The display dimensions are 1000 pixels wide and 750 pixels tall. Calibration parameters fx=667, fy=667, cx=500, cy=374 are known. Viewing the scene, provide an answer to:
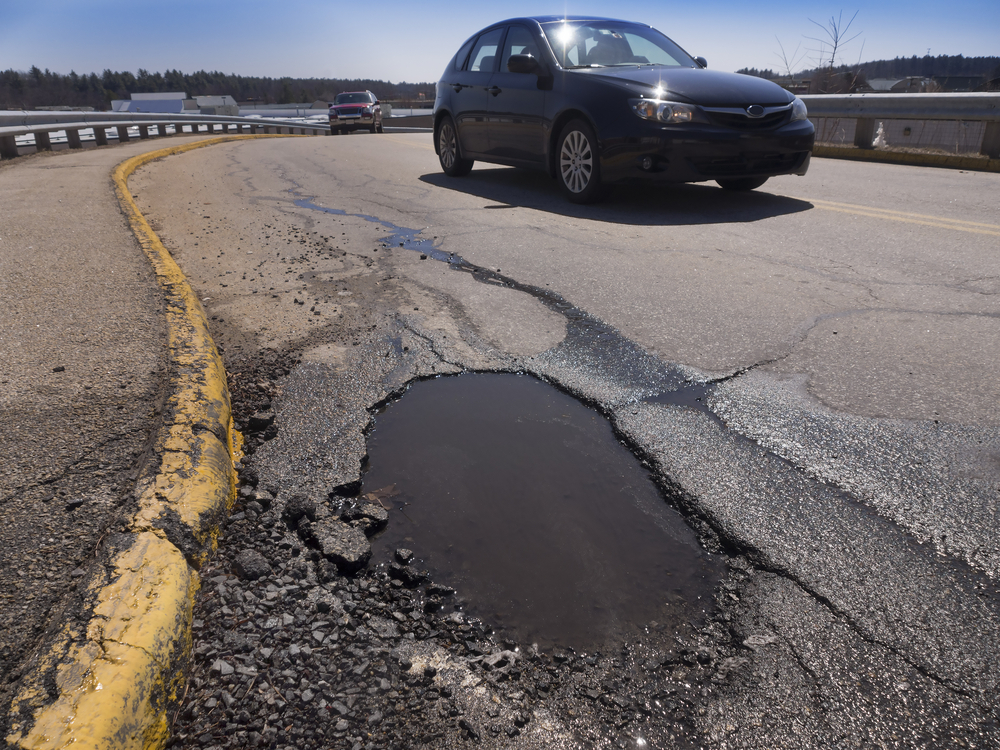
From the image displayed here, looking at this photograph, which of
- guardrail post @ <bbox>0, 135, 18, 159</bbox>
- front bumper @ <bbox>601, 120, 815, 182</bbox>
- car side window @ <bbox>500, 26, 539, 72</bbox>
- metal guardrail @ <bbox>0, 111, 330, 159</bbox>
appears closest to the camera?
front bumper @ <bbox>601, 120, 815, 182</bbox>

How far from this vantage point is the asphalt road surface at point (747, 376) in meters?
1.43

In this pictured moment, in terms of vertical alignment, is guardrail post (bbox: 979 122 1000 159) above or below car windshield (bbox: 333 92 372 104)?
below

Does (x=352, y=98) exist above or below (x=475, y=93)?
above

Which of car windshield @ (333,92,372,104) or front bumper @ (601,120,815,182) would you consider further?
car windshield @ (333,92,372,104)

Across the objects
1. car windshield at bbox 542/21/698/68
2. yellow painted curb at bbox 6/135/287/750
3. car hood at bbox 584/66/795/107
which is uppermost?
car windshield at bbox 542/21/698/68

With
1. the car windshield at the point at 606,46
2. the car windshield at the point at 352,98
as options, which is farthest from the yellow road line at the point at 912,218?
the car windshield at the point at 352,98

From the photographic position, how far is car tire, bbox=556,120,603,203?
6168 millimetres

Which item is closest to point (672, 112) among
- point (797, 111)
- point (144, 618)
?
point (797, 111)

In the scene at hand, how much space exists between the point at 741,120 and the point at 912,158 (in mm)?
5445

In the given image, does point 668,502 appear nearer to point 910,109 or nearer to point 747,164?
point 747,164

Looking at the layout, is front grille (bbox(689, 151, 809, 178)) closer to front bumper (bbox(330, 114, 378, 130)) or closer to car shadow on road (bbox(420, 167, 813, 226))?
car shadow on road (bbox(420, 167, 813, 226))

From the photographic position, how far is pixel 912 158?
9.42 m

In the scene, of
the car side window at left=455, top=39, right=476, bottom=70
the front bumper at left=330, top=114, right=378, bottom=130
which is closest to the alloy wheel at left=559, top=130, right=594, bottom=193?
the car side window at left=455, top=39, right=476, bottom=70

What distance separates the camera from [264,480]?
2166 millimetres
